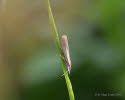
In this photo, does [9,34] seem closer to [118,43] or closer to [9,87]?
[9,87]

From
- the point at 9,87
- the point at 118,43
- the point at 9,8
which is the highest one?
the point at 9,8

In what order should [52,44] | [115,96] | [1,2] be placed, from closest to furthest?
[1,2], [115,96], [52,44]

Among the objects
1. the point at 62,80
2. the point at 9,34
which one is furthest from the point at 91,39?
the point at 9,34

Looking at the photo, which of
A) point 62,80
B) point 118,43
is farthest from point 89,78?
point 118,43

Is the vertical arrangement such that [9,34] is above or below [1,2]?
below

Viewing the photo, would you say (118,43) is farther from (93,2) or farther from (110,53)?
(93,2)

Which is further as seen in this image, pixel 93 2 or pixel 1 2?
pixel 93 2

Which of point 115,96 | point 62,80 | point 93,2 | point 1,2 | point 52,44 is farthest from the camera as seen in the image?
point 93,2
